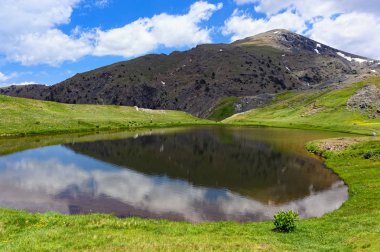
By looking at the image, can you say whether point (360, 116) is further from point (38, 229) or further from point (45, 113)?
point (38, 229)

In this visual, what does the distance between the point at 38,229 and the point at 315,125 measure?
5447 inches

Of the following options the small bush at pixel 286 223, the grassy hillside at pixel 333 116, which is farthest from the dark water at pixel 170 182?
the grassy hillside at pixel 333 116

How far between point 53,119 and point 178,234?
351 ft

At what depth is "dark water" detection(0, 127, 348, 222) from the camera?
39.2m

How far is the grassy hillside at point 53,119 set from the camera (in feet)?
348

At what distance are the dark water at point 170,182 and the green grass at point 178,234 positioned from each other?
6.61m

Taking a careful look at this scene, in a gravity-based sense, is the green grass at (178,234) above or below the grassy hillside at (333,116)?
below

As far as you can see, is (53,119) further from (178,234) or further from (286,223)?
(286,223)

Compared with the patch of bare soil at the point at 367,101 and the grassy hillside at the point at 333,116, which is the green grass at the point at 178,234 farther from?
the patch of bare soil at the point at 367,101

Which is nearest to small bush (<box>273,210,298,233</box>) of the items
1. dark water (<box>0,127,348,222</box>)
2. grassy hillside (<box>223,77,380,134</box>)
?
dark water (<box>0,127,348,222</box>)

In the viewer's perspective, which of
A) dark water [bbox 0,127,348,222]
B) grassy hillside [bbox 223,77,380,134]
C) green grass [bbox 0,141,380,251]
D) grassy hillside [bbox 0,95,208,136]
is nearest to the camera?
green grass [bbox 0,141,380,251]

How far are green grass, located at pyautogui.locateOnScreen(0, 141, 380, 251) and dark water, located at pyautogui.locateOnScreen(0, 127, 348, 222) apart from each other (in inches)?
260

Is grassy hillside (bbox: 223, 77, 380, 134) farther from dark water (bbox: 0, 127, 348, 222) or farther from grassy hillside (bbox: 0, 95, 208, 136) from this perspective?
dark water (bbox: 0, 127, 348, 222)

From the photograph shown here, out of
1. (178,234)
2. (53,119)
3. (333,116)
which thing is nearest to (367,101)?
(333,116)
